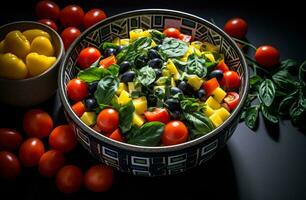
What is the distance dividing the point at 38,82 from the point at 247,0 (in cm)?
76

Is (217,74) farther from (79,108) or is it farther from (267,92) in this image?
(79,108)

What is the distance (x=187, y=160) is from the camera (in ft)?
3.28

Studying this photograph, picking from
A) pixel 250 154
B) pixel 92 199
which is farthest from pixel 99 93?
pixel 250 154

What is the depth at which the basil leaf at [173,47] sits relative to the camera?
1163 millimetres

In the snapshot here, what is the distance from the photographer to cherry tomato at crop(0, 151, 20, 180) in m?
1.09

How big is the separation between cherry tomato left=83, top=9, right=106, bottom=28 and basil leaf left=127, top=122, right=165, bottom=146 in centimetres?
51

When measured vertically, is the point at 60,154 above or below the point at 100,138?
below

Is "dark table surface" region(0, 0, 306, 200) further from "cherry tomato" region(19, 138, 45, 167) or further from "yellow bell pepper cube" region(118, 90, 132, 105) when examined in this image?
"yellow bell pepper cube" region(118, 90, 132, 105)

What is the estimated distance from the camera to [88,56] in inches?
46.8

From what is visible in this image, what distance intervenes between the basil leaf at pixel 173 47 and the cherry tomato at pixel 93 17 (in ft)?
0.98

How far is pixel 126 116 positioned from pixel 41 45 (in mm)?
341

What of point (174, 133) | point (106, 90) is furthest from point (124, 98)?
point (174, 133)

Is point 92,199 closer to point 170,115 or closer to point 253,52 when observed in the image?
point 170,115

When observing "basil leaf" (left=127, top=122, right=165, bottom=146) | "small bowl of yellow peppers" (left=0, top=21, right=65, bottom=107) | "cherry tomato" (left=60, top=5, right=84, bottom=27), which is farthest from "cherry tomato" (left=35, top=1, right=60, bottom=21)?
"basil leaf" (left=127, top=122, right=165, bottom=146)
